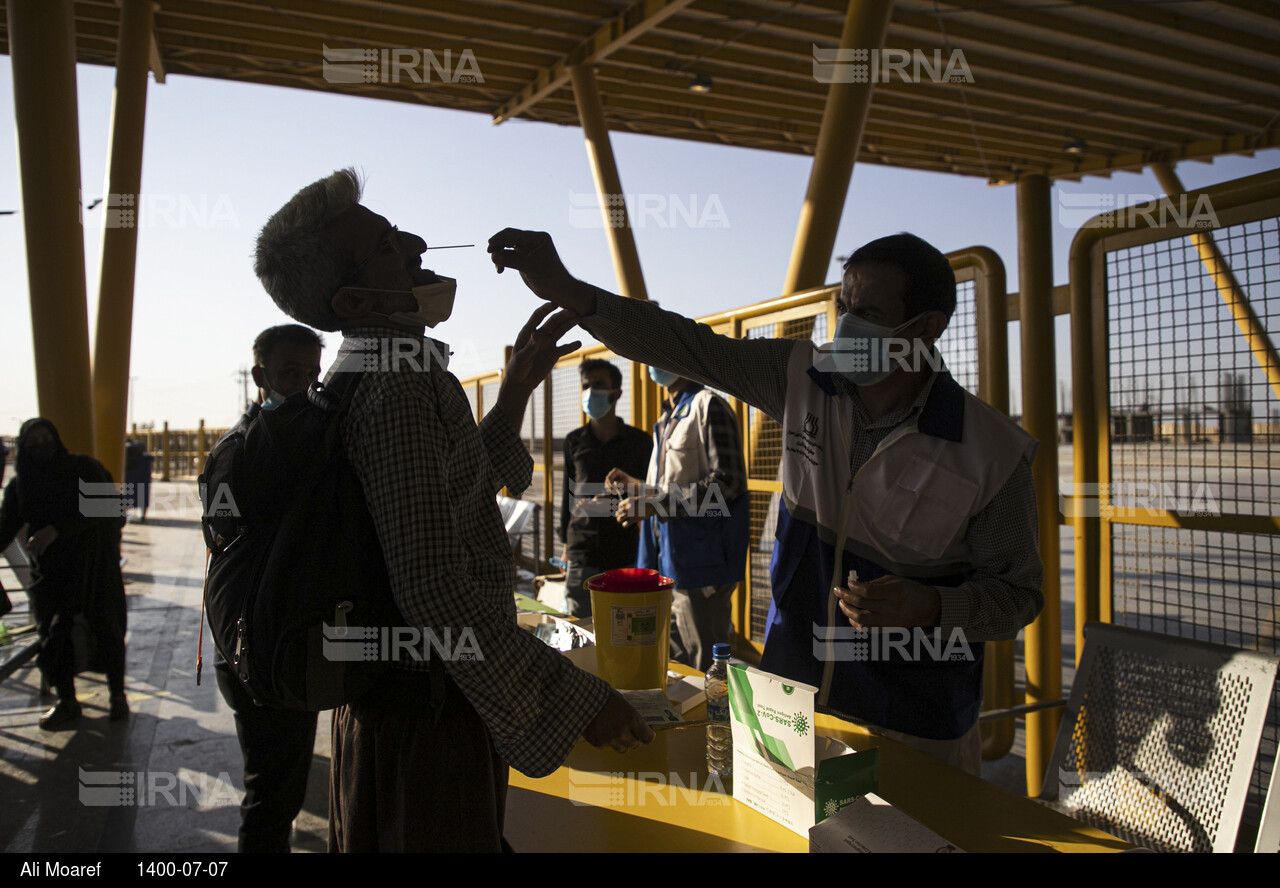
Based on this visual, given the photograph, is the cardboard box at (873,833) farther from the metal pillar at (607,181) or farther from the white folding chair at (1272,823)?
the metal pillar at (607,181)

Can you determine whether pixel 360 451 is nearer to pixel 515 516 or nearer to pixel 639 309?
pixel 639 309

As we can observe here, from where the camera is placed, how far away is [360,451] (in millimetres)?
1210

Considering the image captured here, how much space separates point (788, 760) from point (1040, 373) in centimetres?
270

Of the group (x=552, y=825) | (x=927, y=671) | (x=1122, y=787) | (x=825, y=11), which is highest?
(x=825, y=11)

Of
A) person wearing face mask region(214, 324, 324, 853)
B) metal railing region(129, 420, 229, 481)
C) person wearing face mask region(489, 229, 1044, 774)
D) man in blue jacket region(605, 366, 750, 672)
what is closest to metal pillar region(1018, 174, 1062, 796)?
man in blue jacket region(605, 366, 750, 672)

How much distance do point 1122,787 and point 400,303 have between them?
2.06 meters

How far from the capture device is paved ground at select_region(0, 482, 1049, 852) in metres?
3.16

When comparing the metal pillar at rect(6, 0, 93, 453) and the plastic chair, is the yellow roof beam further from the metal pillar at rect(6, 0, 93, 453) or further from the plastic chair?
the plastic chair

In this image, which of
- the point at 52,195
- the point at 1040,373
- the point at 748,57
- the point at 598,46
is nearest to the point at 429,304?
the point at 1040,373

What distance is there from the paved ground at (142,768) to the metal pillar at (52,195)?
1.90 m

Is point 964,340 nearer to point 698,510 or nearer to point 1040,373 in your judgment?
point 1040,373

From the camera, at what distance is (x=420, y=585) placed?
3.78ft

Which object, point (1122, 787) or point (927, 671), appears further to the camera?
point (1122, 787)
